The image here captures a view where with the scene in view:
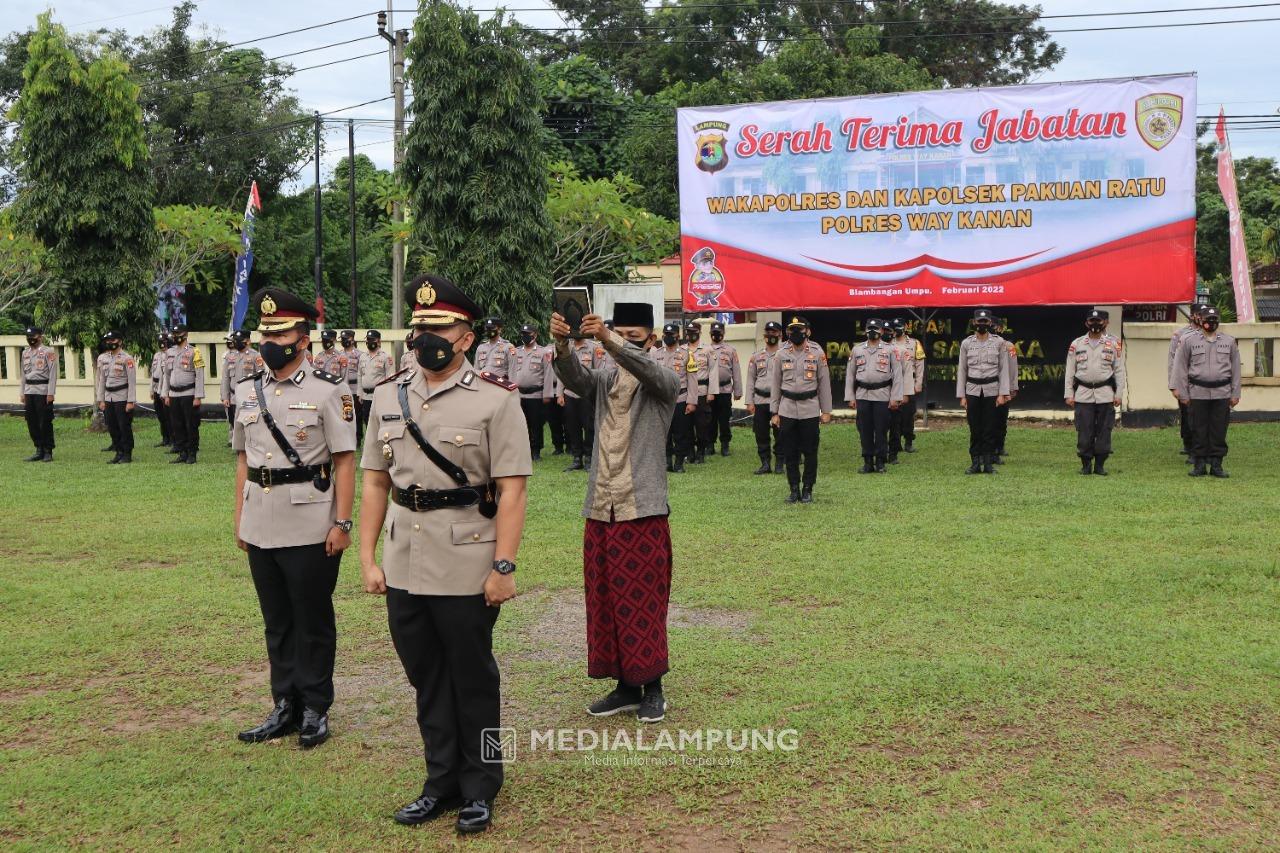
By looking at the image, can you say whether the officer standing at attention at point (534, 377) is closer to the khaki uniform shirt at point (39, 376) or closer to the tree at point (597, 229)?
the tree at point (597, 229)

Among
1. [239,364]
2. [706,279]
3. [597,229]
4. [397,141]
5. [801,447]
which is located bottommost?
[801,447]

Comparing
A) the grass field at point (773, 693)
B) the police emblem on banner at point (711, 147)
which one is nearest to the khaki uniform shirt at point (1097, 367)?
the grass field at point (773, 693)

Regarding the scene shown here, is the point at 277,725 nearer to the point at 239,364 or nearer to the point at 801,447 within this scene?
the point at 801,447

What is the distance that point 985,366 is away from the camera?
13836mm

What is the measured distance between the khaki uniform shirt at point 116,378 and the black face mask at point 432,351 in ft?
43.8

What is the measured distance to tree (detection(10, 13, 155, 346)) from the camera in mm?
18359

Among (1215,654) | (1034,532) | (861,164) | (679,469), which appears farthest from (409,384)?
(861,164)

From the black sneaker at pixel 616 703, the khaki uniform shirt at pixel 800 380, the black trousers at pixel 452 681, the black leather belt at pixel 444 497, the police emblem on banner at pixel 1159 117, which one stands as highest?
the police emblem on banner at pixel 1159 117

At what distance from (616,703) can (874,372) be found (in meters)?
9.38

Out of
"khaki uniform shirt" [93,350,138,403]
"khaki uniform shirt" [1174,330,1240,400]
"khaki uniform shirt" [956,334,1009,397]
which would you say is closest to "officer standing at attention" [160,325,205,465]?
"khaki uniform shirt" [93,350,138,403]

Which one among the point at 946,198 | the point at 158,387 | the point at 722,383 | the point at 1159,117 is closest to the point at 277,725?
the point at 722,383

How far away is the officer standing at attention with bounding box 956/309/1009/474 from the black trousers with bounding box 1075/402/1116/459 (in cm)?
86

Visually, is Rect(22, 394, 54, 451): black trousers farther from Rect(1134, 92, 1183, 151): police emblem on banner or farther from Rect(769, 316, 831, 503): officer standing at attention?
Rect(1134, 92, 1183, 151): police emblem on banner

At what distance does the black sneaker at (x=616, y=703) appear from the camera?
523cm
